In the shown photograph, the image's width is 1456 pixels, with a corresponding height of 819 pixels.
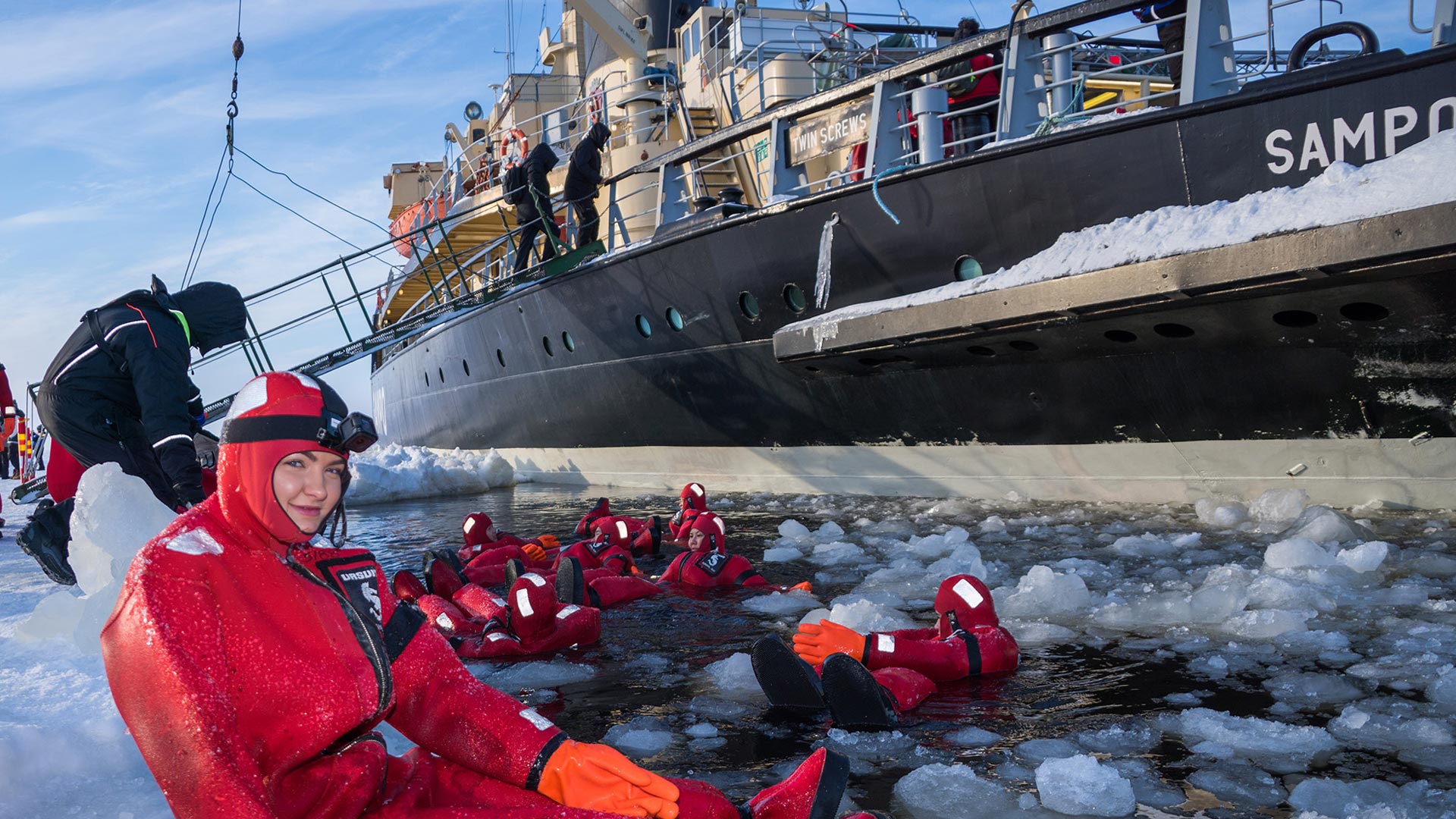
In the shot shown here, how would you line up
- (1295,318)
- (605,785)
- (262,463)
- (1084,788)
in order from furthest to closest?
(1295,318) → (1084,788) → (605,785) → (262,463)

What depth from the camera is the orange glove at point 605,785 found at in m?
2.14

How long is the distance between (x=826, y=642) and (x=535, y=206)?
803 centimetres

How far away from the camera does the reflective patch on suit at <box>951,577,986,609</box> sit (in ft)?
14.0

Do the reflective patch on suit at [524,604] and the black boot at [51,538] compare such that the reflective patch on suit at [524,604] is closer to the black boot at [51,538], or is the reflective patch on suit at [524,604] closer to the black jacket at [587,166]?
the black boot at [51,538]

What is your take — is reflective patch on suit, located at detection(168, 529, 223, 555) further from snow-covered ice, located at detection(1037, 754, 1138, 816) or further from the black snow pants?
the black snow pants

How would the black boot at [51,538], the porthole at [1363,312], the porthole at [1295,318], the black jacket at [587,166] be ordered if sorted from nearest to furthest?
the black boot at [51,538]
the porthole at [1363,312]
the porthole at [1295,318]
the black jacket at [587,166]

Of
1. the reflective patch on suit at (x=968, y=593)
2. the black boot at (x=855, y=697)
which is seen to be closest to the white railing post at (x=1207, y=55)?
the reflective patch on suit at (x=968, y=593)

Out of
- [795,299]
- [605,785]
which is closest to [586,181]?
[795,299]

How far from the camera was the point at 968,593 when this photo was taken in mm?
4285

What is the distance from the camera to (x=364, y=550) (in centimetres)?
229

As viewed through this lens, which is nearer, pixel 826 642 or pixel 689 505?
pixel 826 642

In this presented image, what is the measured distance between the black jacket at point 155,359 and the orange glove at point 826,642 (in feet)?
8.52

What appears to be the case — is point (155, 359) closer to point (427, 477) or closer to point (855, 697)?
point (855, 697)

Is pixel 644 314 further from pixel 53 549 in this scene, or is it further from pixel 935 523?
pixel 53 549
